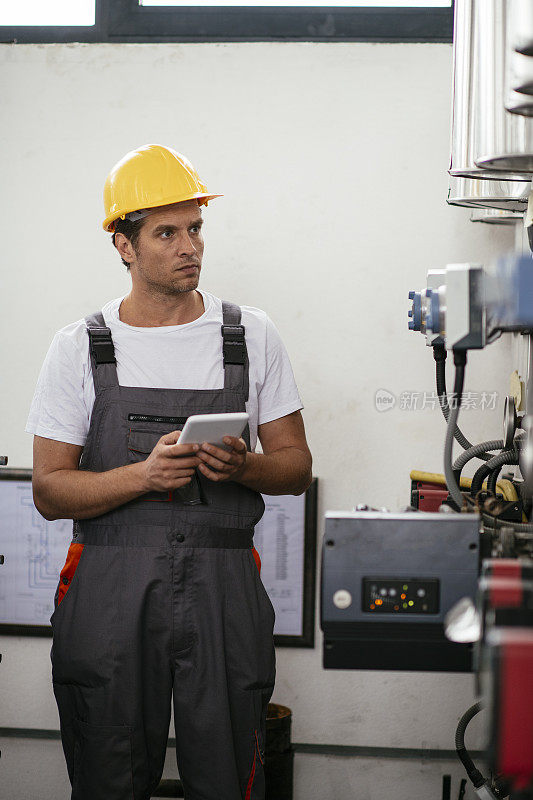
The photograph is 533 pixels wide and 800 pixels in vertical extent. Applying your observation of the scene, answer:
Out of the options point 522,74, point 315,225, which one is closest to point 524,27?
point 522,74

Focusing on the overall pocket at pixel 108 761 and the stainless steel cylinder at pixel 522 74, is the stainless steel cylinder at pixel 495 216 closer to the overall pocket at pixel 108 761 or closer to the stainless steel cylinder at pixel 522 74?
the stainless steel cylinder at pixel 522 74

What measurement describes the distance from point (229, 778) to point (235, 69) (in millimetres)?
1865

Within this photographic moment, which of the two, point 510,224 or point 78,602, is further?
point 510,224

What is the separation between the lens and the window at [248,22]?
252 centimetres

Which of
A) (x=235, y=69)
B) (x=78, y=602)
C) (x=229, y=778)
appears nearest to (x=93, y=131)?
(x=235, y=69)

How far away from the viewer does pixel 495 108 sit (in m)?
1.64

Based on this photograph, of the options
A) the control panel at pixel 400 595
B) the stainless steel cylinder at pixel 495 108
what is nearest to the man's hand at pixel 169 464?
the control panel at pixel 400 595

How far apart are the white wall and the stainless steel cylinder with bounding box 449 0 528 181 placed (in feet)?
2.33

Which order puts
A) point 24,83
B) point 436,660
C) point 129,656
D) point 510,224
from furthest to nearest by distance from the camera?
point 24,83
point 510,224
point 129,656
point 436,660

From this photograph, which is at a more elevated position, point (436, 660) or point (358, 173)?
point (358, 173)

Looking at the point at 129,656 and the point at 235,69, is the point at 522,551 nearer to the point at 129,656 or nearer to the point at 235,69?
the point at 129,656

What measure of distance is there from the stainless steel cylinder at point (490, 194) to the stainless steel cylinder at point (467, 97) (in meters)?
0.18

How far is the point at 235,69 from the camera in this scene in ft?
8.34

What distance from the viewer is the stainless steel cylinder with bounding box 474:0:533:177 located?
152 cm
